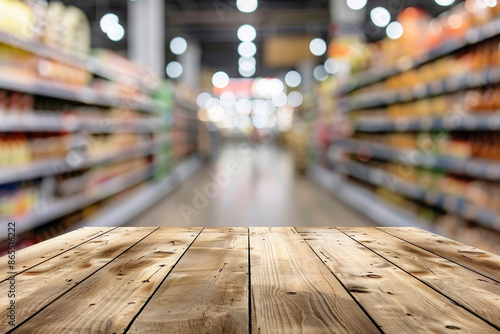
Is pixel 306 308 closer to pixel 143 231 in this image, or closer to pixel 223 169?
pixel 143 231

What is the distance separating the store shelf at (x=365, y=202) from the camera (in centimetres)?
404

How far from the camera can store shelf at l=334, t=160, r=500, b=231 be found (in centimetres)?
278

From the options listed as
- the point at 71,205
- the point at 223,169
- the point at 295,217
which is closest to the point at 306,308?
the point at 71,205

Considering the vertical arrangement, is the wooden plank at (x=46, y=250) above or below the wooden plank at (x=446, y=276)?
below

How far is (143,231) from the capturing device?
1.60 metres

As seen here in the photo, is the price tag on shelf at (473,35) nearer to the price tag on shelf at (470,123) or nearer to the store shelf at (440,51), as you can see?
the store shelf at (440,51)

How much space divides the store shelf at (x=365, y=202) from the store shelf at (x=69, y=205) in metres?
2.68

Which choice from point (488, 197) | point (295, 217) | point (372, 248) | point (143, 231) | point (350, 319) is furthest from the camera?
point (295, 217)

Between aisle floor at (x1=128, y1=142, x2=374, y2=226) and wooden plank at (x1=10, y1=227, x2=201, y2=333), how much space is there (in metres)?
2.90

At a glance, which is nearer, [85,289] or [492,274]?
[85,289]

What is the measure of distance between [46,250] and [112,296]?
0.51 metres

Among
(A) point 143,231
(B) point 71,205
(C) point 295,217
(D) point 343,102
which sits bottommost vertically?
(C) point 295,217

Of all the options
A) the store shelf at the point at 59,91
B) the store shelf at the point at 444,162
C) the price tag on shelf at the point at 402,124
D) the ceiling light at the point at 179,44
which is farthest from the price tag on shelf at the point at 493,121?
the ceiling light at the point at 179,44

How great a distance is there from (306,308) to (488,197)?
98.6 inches
